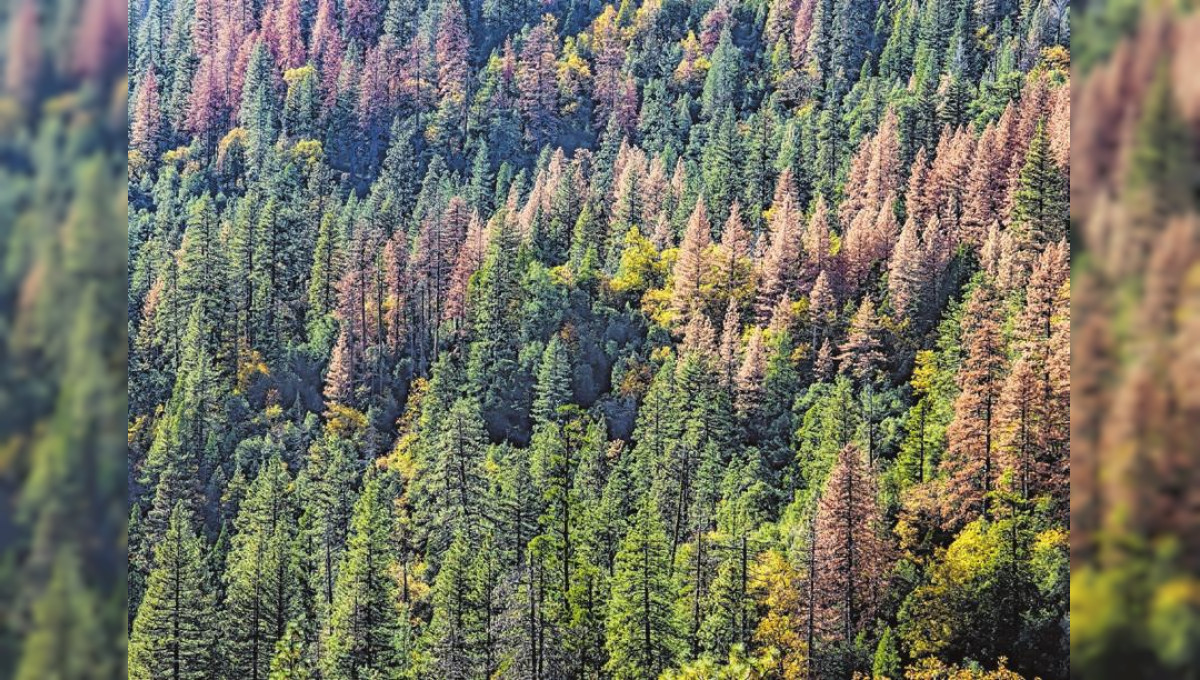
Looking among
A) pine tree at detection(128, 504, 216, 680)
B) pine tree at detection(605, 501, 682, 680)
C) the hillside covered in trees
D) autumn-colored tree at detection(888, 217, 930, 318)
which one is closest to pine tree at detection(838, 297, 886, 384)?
the hillside covered in trees

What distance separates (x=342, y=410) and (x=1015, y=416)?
33.2m

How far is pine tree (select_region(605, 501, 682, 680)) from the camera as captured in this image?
41.9m

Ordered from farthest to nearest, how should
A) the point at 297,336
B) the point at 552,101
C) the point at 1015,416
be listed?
the point at 552,101
the point at 297,336
the point at 1015,416

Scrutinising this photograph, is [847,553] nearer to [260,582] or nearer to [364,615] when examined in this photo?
[364,615]

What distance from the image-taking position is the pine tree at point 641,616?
4188 cm

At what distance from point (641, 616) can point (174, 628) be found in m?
15.2
